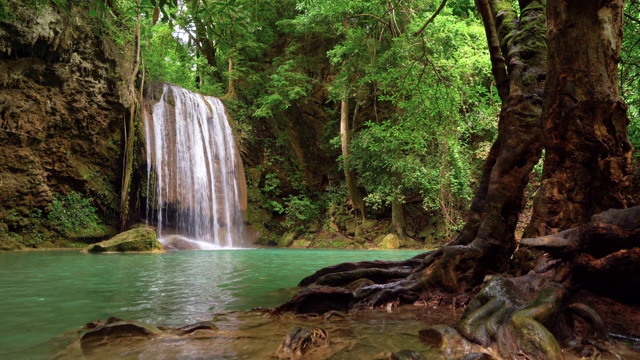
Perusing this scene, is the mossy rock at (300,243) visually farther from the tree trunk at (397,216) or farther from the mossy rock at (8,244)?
the mossy rock at (8,244)

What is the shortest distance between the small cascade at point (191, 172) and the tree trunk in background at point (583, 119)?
13820 millimetres

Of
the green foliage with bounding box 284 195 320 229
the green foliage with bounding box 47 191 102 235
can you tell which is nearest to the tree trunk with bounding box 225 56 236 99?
the green foliage with bounding box 284 195 320 229

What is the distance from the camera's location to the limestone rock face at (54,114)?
39.7 feet

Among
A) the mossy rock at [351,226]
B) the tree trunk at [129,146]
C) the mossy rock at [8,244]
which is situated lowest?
the mossy rock at [351,226]

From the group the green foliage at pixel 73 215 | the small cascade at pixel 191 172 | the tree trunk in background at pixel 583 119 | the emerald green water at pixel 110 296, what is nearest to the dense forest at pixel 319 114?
the green foliage at pixel 73 215

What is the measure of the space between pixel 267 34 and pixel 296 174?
28.2ft

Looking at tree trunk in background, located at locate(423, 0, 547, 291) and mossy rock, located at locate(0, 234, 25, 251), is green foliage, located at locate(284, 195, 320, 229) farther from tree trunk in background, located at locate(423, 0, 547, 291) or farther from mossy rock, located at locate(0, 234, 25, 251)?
tree trunk in background, located at locate(423, 0, 547, 291)

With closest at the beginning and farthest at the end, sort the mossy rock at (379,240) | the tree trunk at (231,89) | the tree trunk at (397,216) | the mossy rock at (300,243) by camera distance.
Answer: the mossy rock at (379,240) → the tree trunk at (397,216) → the mossy rock at (300,243) → the tree trunk at (231,89)

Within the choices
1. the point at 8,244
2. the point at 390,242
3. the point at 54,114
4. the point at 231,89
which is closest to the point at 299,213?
the point at 390,242

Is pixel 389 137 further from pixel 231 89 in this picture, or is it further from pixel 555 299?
pixel 231 89

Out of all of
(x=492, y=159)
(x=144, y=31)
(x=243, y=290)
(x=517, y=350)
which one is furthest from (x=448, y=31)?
(x=144, y=31)

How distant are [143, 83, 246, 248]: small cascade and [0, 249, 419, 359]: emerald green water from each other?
331 inches

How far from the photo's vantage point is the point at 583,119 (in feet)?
10.6

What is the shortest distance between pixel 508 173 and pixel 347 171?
46.6 ft
